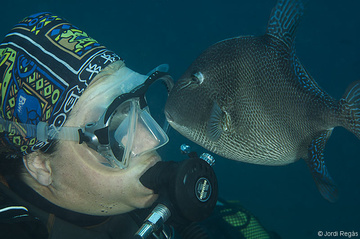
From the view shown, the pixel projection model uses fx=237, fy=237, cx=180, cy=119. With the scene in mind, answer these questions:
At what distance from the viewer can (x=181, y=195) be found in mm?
1370

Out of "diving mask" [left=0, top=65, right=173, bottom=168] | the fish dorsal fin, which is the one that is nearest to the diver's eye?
"diving mask" [left=0, top=65, right=173, bottom=168]

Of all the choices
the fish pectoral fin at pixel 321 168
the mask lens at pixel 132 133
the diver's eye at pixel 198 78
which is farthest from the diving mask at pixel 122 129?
the fish pectoral fin at pixel 321 168

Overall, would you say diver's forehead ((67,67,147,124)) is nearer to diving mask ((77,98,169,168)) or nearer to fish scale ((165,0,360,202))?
diving mask ((77,98,169,168))

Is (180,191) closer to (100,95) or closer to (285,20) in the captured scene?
(100,95)

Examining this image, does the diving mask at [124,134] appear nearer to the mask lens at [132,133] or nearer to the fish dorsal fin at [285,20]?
the mask lens at [132,133]

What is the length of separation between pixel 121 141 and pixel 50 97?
0.49 m

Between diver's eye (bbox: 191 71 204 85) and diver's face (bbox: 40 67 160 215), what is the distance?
0.51 m

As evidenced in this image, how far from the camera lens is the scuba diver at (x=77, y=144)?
1.38m

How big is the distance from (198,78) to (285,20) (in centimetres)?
64

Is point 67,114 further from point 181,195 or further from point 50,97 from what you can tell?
point 181,195

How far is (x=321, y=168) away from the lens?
1378 mm

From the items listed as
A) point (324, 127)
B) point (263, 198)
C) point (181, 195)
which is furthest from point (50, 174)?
point (263, 198)

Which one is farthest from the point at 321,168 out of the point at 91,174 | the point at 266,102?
the point at 91,174

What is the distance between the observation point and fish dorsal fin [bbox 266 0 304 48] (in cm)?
141
